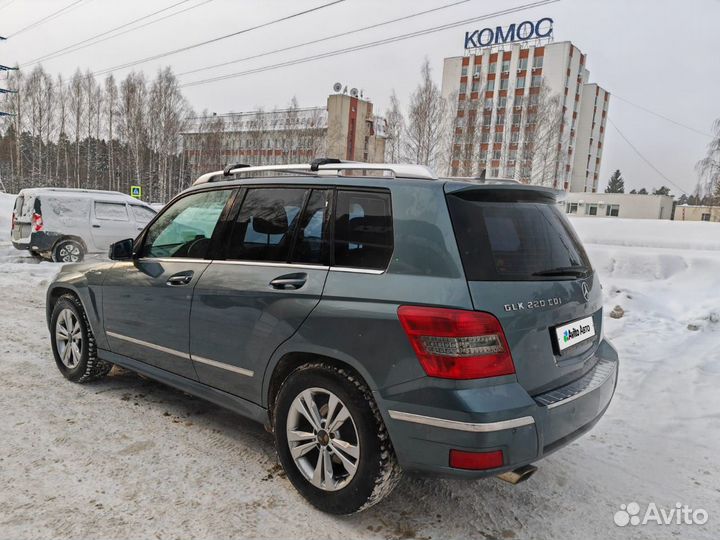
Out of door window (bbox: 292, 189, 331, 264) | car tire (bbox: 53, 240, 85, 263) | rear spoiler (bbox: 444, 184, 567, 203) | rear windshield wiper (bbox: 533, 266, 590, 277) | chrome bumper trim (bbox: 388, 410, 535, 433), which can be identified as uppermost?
rear spoiler (bbox: 444, 184, 567, 203)

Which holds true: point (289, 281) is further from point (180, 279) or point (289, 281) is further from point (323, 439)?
point (180, 279)

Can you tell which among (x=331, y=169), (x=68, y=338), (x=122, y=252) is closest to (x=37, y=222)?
(x=68, y=338)

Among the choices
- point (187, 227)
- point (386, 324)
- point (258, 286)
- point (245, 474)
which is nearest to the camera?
point (386, 324)

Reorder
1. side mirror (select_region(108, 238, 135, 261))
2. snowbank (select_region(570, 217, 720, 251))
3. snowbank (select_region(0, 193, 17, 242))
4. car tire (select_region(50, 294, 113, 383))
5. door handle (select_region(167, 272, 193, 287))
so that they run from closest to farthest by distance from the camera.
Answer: door handle (select_region(167, 272, 193, 287)), side mirror (select_region(108, 238, 135, 261)), car tire (select_region(50, 294, 113, 383)), snowbank (select_region(570, 217, 720, 251)), snowbank (select_region(0, 193, 17, 242))

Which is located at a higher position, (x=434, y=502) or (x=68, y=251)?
(x=68, y=251)

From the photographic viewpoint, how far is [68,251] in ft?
37.9

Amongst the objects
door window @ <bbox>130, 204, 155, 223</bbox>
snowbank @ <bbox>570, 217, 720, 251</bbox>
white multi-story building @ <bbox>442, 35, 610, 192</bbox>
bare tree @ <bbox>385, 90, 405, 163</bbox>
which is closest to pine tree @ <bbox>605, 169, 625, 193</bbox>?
white multi-story building @ <bbox>442, 35, 610, 192</bbox>

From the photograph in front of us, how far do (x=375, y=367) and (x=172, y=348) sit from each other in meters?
1.75

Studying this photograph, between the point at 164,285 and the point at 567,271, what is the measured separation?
2.59m

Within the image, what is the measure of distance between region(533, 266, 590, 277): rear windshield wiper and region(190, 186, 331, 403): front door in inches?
44.5

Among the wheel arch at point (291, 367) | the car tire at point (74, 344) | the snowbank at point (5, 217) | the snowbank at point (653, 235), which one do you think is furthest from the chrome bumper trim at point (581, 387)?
the snowbank at point (5, 217)

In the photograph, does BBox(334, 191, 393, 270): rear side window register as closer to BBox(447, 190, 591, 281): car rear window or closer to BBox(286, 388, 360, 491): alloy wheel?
BBox(447, 190, 591, 281): car rear window

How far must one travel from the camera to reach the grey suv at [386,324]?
2143 millimetres

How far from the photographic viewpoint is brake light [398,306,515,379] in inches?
83.0
